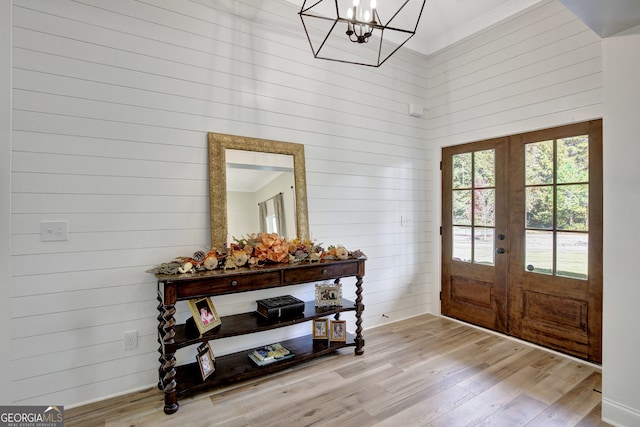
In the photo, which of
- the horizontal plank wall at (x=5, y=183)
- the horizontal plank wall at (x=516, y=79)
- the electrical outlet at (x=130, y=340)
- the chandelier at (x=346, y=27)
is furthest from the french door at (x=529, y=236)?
the horizontal plank wall at (x=5, y=183)

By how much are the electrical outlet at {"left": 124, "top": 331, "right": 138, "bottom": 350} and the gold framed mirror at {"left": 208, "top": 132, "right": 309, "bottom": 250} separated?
2.69 ft

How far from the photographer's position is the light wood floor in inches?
77.9

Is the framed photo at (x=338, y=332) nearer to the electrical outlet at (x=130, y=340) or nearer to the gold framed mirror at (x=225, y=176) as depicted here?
the gold framed mirror at (x=225, y=176)

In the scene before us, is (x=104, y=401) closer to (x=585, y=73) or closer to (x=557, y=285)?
(x=557, y=285)

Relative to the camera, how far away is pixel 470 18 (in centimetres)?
338

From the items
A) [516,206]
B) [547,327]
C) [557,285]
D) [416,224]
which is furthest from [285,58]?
[547,327]

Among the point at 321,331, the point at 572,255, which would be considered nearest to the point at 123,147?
the point at 321,331

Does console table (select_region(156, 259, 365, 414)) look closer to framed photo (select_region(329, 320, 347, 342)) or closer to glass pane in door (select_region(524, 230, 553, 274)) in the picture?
framed photo (select_region(329, 320, 347, 342))

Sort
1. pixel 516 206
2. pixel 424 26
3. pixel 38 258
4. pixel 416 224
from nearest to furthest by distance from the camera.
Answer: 1. pixel 38 258
2. pixel 516 206
3. pixel 424 26
4. pixel 416 224

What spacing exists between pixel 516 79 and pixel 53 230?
13.4 ft

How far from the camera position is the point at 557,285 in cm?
287

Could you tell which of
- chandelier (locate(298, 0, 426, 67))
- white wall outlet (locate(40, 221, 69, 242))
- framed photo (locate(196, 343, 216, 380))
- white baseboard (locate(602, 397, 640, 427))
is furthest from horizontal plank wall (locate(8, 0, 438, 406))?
white baseboard (locate(602, 397, 640, 427))

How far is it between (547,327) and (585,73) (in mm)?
2253

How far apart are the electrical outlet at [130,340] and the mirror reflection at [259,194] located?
0.95 meters
